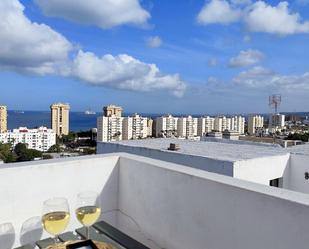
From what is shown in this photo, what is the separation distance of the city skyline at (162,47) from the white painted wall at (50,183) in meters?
5.99

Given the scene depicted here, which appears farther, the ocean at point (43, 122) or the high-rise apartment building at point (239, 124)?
the ocean at point (43, 122)

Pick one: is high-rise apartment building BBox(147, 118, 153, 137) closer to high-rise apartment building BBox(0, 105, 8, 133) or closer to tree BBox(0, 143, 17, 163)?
tree BBox(0, 143, 17, 163)

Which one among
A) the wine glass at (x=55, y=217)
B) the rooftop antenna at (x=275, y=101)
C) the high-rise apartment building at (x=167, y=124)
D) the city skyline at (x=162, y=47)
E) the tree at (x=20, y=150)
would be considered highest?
the city skyline at (x=162, y=47)

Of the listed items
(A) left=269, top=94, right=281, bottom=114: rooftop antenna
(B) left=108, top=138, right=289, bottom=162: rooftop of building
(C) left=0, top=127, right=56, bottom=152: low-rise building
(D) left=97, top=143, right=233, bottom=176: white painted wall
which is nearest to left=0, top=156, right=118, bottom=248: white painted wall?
(D) left=97, top=143, right=233, bottom=176: white painted wall

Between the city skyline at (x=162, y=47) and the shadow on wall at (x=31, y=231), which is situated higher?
the city skyline at (x=162, y=47)

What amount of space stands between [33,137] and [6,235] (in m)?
51.2

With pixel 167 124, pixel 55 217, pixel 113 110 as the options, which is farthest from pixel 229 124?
pixel 55 217

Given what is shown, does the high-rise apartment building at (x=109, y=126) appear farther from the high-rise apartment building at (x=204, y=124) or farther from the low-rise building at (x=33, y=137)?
the high-rise apartment building at (x=204, y=124)

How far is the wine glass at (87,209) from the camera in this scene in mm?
1259

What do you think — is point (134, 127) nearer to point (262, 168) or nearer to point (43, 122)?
point (262, 168)

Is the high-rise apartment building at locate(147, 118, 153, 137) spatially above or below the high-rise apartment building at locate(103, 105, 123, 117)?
below

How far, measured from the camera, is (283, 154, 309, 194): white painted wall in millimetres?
6052

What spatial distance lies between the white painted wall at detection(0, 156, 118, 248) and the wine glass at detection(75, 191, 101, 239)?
580 mm

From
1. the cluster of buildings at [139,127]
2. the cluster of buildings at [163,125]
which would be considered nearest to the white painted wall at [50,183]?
the cluster of buildings at [163,125]
